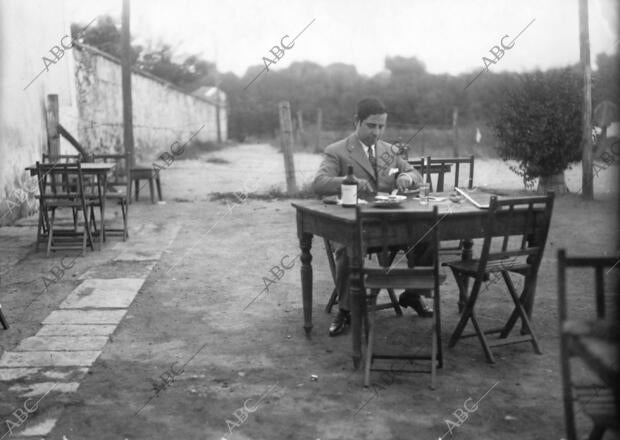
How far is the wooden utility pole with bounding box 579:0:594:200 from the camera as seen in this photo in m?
12.1

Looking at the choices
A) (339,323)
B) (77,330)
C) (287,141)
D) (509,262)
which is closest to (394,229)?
(509,262)

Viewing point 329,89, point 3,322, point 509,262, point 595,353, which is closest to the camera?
point 595,353

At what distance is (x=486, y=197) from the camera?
5266mm

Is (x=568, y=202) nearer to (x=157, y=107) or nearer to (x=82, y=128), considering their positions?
(x=82, y=128)

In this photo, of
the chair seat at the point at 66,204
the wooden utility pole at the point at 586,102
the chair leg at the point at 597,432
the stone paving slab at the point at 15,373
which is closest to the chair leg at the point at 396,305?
the stone paving slab at the point at 15,373

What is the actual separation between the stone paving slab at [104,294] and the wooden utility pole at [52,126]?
5.76 meters

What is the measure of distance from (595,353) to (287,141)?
34.3 feet

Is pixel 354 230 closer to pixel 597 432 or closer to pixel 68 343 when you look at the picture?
pixel 597 432

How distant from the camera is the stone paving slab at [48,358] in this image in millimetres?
4520

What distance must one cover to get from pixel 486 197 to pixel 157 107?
2205 cm

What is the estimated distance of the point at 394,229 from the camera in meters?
4.38

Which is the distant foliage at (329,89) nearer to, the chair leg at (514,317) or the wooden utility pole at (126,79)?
the wooden utility pole at (126,79)

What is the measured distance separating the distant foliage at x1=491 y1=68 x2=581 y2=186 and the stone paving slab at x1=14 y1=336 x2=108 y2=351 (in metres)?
9.63

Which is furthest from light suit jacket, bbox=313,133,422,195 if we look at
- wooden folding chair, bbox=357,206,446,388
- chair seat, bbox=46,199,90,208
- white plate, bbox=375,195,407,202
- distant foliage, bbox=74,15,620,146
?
distant foliage, bbox=74,15,620,146
